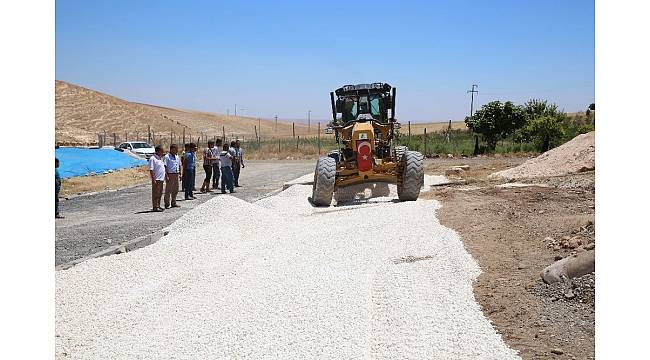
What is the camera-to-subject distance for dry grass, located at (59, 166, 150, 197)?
18.0m

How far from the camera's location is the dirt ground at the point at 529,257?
4492 mm

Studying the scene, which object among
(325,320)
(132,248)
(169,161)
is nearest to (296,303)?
(325,320)

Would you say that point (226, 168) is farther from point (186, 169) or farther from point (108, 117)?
point (108, 117)

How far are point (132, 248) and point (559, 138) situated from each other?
26.4m

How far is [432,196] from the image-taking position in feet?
42.1

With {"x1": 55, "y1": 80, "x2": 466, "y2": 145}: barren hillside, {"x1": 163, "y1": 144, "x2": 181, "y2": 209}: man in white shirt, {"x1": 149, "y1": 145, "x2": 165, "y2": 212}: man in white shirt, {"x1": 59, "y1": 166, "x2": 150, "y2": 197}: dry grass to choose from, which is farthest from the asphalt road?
{"x1": 55, "y1": 80, "x2": 466, "y2": 145}: barren hillside

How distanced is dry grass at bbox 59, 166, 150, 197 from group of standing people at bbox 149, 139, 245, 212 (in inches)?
130

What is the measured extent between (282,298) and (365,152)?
6.98 metres

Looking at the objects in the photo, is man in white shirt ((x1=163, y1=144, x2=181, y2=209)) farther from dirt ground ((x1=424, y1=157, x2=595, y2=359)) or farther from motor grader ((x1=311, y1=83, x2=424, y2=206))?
dirt ground ((x1=424, y1=157, x2=595, y2=359))

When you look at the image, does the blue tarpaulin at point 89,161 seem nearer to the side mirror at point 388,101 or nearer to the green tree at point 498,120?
A: the side mirror at point 388,101

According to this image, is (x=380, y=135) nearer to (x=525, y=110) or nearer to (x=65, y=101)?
(x=525, y=110)

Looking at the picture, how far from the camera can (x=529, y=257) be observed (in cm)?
661

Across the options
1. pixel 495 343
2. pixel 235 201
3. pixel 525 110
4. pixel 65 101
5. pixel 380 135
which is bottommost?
pixel 495 343

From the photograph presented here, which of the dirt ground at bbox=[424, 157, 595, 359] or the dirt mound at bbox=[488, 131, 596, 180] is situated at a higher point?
the dirt mound at bbox=[488, 131, 596, 180]
